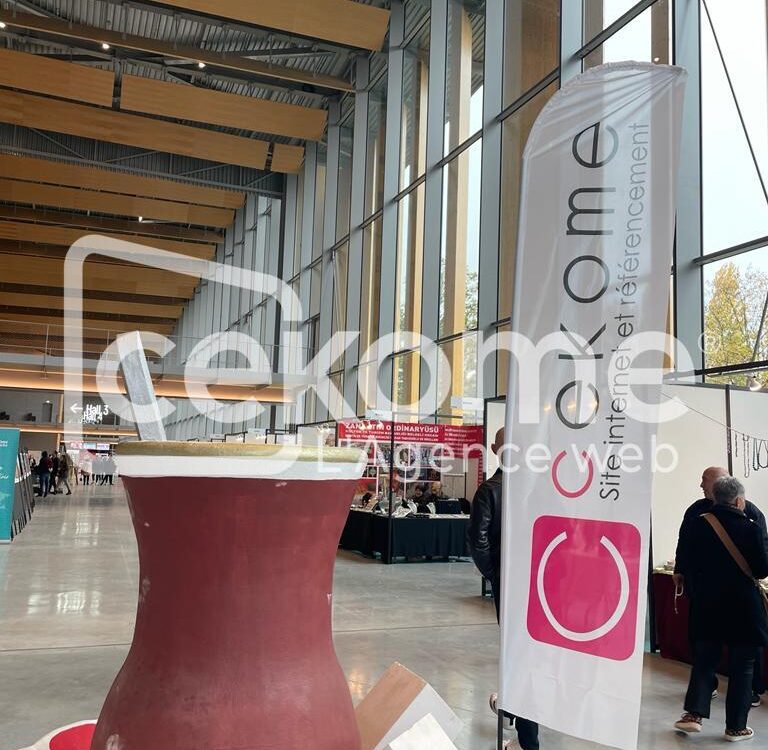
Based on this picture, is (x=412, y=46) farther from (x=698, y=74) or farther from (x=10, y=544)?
(x=10, y=544)

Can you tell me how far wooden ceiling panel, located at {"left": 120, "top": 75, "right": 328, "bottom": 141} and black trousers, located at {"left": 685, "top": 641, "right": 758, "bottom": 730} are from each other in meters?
12.9

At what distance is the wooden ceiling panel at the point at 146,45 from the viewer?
1228 cm

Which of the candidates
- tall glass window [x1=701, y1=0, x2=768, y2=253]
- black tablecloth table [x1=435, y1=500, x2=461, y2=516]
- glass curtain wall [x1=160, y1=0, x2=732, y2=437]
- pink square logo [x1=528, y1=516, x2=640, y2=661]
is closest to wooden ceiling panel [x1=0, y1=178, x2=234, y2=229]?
glass curtain wall [x1=160, y1=0, x2=732, y2=437]

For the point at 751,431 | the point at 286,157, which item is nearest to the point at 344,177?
the point at 286,157

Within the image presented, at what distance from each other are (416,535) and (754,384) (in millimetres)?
4711

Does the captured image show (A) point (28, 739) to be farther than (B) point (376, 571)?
No

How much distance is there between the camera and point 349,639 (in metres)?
5.10

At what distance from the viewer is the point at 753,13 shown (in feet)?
21.0

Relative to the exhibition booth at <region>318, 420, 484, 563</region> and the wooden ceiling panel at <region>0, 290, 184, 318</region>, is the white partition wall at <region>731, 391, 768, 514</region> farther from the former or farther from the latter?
the wooden ceiling panel at <region>0, 290, 184, 318</region>

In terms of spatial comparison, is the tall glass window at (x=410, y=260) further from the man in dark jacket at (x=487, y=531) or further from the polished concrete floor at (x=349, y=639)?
the man in dark jacket at (x=487, y=531)

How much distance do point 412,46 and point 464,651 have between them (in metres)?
11.1

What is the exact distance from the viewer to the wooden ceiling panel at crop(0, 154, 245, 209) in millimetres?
17281

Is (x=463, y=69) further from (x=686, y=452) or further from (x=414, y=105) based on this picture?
(x=686, y=452)

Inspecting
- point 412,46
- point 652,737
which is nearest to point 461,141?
point 412,46
